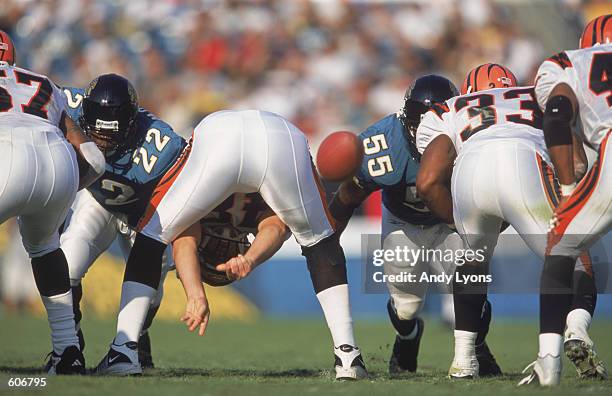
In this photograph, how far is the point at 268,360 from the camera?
6.73 metres

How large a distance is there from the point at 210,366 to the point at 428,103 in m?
2.20

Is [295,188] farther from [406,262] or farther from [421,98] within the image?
[406,262]

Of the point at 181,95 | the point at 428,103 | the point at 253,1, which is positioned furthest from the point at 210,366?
the point at 253,1

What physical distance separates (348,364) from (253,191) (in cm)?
105

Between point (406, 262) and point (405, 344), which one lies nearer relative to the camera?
point (405, 344)

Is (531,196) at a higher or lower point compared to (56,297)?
higher

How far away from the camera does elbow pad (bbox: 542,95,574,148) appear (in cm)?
450

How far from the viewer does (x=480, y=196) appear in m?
4.83

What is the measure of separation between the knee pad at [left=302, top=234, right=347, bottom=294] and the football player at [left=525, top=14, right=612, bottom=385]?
1147 millimetres

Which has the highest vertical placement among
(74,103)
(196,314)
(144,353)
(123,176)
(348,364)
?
(74,103)

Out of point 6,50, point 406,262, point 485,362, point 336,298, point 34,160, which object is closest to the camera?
point 34,160

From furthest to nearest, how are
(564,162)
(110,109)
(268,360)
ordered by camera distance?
(268,360), (110,109), (564,162)

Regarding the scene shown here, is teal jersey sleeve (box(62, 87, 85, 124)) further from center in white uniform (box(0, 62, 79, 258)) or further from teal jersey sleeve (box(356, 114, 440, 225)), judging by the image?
teal jersey sleeve (box(356, 114, 440, 225))

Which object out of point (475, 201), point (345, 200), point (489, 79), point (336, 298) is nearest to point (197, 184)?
point (336, 298)
